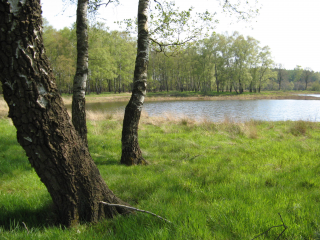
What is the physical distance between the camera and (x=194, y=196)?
3131mm

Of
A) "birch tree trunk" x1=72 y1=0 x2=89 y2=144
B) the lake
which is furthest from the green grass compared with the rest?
the lake

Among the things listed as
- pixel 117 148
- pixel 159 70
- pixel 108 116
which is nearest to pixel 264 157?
pixel 117 148

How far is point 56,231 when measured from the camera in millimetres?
2256

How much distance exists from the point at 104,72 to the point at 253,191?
150 feet

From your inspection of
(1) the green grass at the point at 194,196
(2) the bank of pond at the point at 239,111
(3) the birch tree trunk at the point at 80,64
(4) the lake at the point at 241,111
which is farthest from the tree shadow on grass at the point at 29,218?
(4) the lake at the point at 241,111

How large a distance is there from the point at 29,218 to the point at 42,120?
158 centimetres

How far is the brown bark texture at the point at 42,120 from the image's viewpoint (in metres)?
1.87

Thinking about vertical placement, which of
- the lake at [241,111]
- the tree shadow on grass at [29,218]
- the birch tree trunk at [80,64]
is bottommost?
the tree shadow on grass at [29,218]

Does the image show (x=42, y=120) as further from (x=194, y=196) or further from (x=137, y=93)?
(x=137, y=93)

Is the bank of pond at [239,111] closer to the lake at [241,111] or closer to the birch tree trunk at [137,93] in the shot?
the lake at [241,111]

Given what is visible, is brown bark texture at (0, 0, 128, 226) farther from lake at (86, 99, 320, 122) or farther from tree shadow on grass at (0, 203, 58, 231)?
lake at (86, 99, 320, 122)

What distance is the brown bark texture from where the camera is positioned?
1869 millimetres

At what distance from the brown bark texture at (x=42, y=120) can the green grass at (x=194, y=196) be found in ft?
1.00

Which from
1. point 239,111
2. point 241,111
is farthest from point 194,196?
point 241,111
